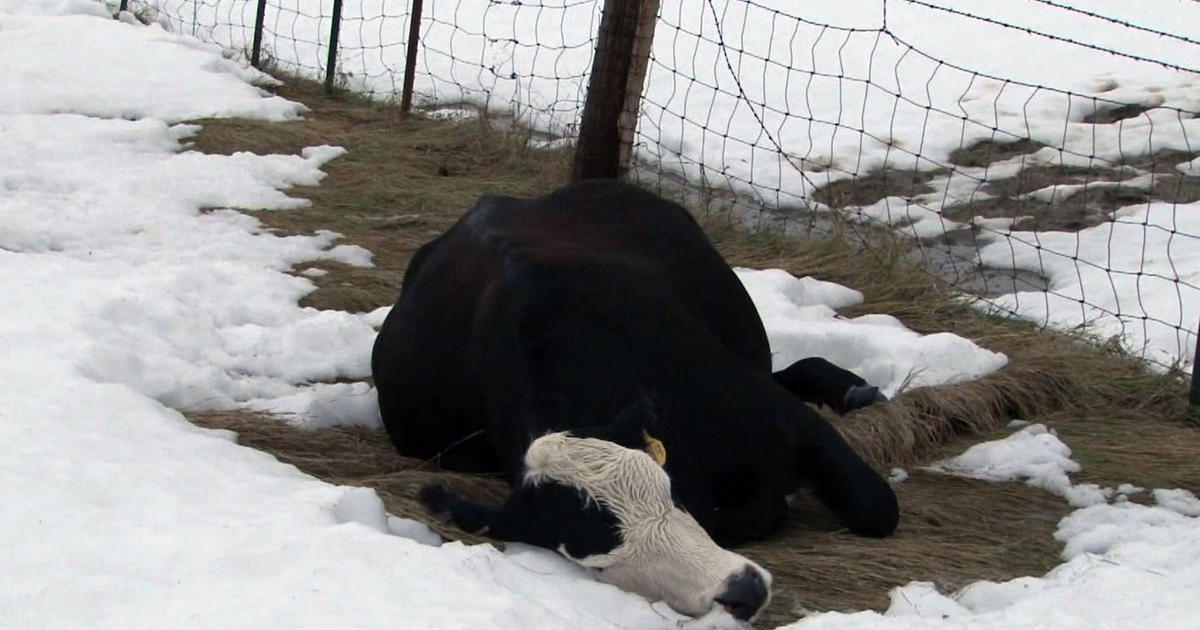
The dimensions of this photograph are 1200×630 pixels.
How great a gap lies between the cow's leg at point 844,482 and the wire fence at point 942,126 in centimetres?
227

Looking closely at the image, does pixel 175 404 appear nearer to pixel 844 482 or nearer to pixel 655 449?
pixel 655 449

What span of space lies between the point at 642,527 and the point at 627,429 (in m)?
0.28

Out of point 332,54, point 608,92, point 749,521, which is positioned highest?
point 608,92

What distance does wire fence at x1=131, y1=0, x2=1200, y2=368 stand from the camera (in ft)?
25.6

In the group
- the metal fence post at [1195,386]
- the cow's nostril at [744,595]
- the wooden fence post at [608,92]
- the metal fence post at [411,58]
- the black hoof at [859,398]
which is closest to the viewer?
the cow's nostril at [744,595]

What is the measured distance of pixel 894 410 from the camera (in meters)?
5.29

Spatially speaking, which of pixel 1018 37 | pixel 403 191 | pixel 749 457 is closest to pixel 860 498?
pixel 749 457

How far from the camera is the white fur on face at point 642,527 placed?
350 centimetres

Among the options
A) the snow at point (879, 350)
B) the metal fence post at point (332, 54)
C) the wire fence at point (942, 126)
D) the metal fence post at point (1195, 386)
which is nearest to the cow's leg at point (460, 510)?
the snow at point (879, 350)

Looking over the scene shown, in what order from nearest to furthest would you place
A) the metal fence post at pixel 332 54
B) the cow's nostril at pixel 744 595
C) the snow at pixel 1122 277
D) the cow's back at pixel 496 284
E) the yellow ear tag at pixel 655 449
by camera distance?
the cow's nostril at pixel 744 595 < the yellow ear tag at pixel 655 449 < the cow's back at pixel 496 284 < the snow at pixel 1122 277 < the metal fence post at pixel 332 54

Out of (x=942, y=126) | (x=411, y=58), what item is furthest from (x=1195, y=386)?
(x=411, y=58)

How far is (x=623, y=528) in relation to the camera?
11.9 feet

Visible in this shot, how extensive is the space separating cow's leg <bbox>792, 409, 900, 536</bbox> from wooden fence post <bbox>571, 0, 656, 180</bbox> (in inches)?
130

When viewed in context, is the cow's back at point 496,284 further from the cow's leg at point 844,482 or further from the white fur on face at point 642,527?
the white fur on face at point 642,527
